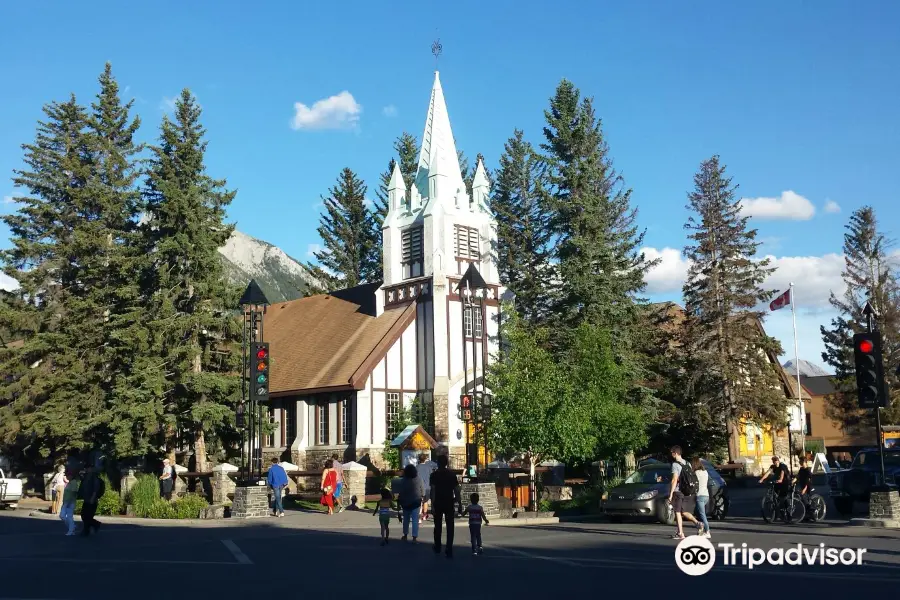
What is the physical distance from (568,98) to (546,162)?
345 cm

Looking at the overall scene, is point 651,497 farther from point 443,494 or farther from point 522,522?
point 443,494

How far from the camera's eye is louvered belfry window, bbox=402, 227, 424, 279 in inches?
1551

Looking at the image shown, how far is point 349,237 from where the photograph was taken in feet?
214

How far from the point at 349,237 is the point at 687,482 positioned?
51.3 m

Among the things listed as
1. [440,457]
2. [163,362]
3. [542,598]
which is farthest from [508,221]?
[542,598]

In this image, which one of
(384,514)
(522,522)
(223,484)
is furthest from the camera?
(223,484)

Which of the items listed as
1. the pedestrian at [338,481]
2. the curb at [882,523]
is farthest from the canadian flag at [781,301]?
the curb at [882,523]

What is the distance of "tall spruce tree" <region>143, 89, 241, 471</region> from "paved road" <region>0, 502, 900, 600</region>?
1108cm

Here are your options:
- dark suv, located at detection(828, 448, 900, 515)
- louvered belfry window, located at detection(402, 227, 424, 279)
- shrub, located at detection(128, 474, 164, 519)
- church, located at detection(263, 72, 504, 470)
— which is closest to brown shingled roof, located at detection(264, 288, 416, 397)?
church, located at detection(263, 72, 504, 470)

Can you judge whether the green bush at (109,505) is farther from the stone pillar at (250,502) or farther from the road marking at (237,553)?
the road marking at (237,553)

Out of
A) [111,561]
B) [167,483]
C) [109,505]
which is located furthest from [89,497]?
[109,505]

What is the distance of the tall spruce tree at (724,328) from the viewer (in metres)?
43.2

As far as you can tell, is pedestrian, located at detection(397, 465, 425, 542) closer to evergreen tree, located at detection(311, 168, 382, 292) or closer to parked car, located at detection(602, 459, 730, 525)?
parked car, located at detection(602, 459, 730, 525)

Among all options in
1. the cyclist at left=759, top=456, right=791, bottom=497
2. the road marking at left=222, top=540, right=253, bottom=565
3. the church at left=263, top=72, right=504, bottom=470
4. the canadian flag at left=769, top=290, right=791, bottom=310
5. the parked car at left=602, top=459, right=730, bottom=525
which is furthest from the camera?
the canadian flag at left=769, top=290, right=791, bottom=310
